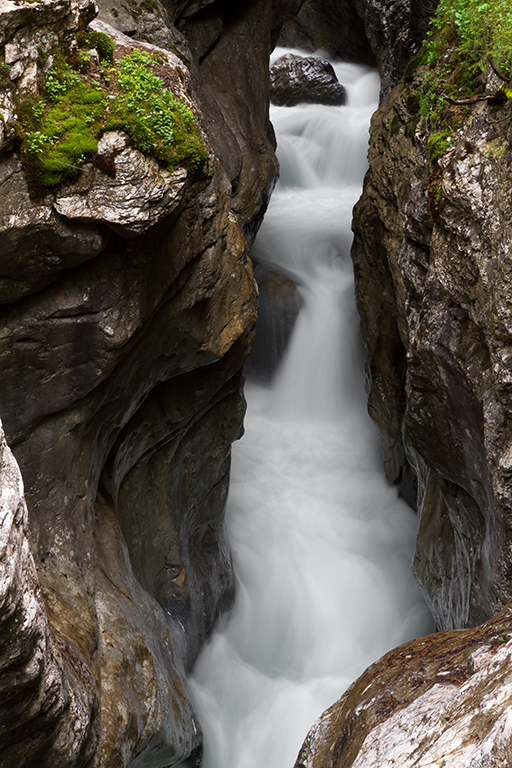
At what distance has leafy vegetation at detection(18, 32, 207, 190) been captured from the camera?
4711 millimetres

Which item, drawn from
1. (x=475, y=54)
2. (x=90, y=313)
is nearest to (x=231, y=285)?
(x=90, y=313)

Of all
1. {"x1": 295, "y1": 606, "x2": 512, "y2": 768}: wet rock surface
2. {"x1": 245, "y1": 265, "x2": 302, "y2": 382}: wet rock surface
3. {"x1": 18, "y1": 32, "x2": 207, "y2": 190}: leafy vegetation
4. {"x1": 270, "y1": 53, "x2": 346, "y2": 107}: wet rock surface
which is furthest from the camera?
{"x1": 270, "y1": 53, "x2": 346, "y2": 107}: wet rock surface

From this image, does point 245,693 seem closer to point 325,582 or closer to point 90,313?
point 325,582

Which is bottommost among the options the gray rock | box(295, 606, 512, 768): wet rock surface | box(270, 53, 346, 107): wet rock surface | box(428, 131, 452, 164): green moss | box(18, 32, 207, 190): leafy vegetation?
box(295, 606, 512, 768): wet rock surface

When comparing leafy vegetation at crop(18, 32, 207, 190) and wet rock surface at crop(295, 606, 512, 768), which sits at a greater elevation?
leafy vegetation at crop(18, 32, 207, 190)

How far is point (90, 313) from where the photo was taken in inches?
214

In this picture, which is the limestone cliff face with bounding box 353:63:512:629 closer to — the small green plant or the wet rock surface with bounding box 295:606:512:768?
the wet rock surface with bounding box 295:606:512:768

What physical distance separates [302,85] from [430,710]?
71.4 ft

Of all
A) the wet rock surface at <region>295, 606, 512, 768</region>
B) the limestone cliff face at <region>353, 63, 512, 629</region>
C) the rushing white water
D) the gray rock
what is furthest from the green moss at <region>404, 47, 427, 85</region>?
the gray rock

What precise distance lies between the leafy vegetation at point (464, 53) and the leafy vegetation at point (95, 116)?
2715mm

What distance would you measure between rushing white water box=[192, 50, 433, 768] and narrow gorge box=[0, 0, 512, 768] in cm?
9

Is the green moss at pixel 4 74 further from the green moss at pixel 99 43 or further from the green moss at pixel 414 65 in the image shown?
the green moss at pixel 414 65

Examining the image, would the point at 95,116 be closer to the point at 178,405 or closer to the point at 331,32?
the point at 178,405

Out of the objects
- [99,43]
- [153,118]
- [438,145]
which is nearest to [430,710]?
[153,118]
